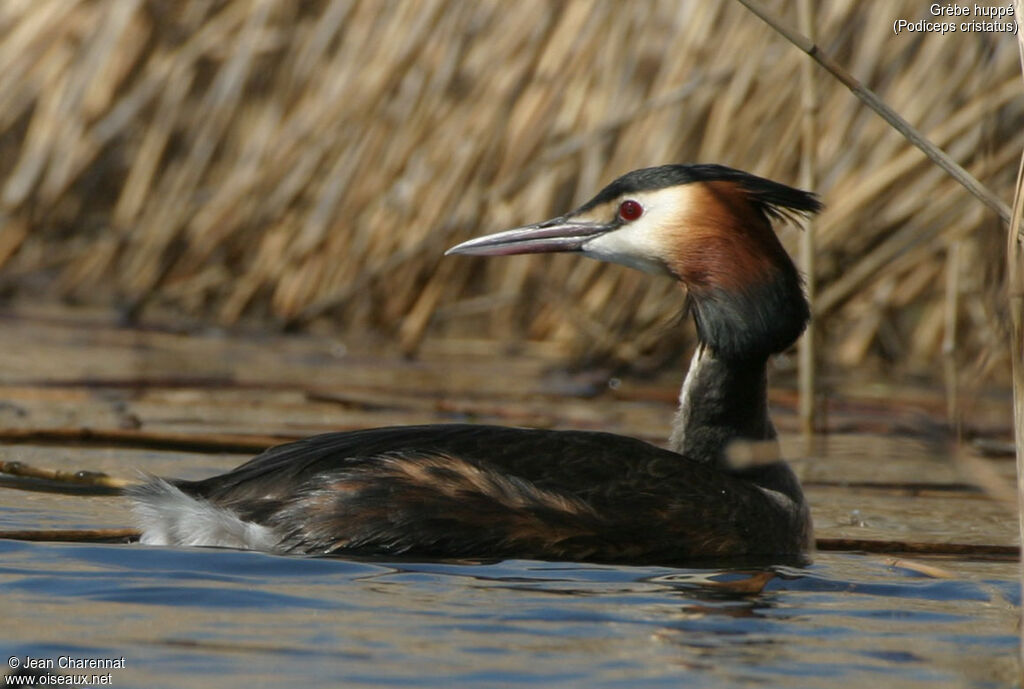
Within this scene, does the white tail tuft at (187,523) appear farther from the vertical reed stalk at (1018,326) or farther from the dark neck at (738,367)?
the vertical reed stalk at (1018,326)

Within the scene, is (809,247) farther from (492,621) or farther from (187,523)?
(492,621)

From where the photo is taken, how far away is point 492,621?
3.71m

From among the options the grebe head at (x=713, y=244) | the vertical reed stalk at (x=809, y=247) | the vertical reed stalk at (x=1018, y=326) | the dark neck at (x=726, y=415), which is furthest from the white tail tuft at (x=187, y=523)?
the vertical reed stalk at (x=809, y=247)

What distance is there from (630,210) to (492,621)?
1906 millimetres

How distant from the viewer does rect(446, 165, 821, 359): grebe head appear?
16.8 ft

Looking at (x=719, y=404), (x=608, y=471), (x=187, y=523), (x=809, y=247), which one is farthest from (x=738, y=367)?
(x=187, y=523)

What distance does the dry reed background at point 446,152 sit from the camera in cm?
793

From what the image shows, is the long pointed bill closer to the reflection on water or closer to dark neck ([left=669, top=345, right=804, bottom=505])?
dark neck ([left=669, top=345, right=804, bottom=505])

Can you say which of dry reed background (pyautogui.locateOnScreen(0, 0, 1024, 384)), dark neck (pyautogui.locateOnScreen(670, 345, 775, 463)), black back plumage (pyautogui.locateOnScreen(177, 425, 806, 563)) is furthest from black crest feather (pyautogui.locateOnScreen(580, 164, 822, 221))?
dry reed background (pyautogui.locateOnScreen(0, 0, 1024, 384))

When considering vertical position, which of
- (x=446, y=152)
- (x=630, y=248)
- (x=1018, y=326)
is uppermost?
(x=446, y=152)

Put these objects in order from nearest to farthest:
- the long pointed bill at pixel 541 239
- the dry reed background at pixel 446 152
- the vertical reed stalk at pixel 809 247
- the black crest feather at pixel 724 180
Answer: the black crest feather at pixel 724 180
the long pointed bill at pixel 541 239
the vertical reed stalk at pixel 809 247
the dry reed background at pixel 446 152

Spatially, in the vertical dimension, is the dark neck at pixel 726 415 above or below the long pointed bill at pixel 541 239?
below

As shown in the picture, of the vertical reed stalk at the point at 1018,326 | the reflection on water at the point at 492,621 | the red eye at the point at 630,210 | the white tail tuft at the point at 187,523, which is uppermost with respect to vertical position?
the red eye at the point at 630,210

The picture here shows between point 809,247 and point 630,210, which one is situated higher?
point 630,210
